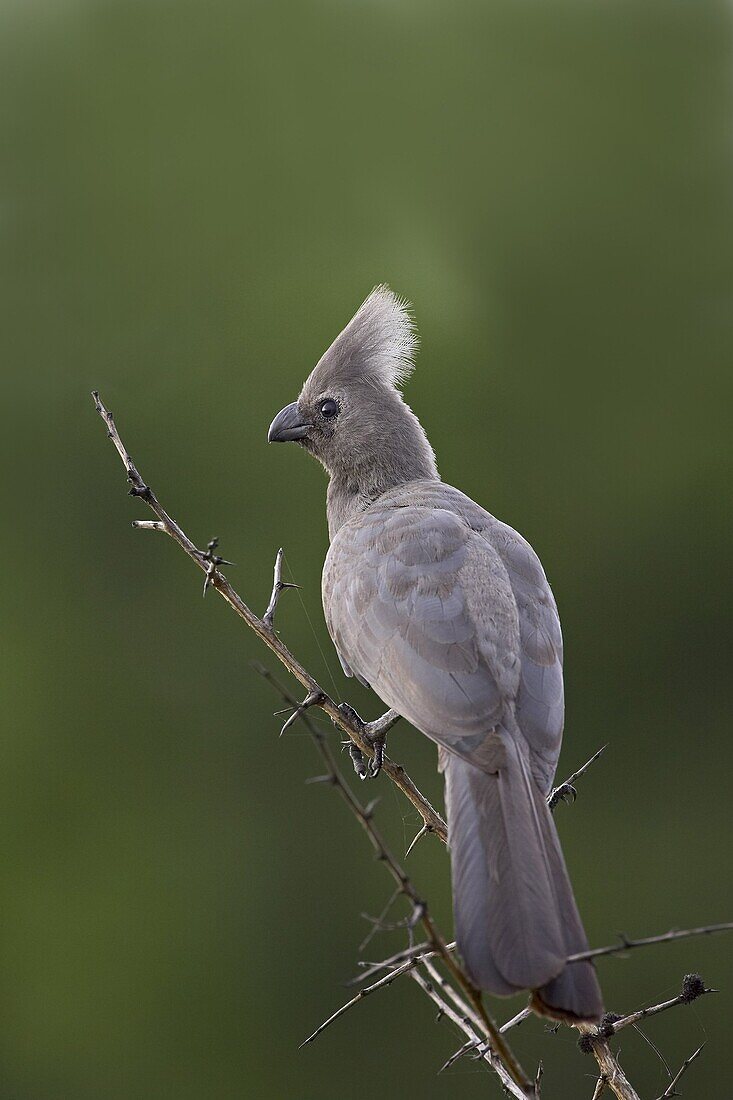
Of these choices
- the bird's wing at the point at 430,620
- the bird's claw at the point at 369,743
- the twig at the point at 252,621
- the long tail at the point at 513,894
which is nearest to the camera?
the long tail at the point at 513,894

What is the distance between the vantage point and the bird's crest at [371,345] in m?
3.24

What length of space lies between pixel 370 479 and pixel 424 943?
191 cm

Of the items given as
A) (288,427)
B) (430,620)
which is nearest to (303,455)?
(288,427)

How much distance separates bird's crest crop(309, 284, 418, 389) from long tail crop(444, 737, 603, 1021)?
4.98 ft

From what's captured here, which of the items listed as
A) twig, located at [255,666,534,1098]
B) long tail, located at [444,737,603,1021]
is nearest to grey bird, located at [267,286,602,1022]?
long tail, located at [444,737,603,1021]

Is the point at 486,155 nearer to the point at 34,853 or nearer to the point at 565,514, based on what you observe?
the point at 565,514

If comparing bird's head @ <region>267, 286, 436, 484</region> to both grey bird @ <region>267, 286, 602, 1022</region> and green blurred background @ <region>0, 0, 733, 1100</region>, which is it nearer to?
grey bird @ <region>267, 286, 602, 1022</region>

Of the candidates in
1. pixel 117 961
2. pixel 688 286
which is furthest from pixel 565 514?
pixel 117 961

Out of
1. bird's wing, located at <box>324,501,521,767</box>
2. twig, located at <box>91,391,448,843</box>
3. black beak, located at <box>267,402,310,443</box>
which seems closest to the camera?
twig, located at <box>91,391,448,843</box>

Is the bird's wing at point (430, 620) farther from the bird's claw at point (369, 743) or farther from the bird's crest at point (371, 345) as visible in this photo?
the bird's crest at point (371, 345)

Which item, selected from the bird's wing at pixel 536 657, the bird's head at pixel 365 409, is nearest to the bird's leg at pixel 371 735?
the bird's wing at pixel 536 657

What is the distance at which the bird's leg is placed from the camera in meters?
2.36

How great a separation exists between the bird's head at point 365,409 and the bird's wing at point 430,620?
0.50 metres

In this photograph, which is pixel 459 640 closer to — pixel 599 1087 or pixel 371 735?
pixel 371 735
